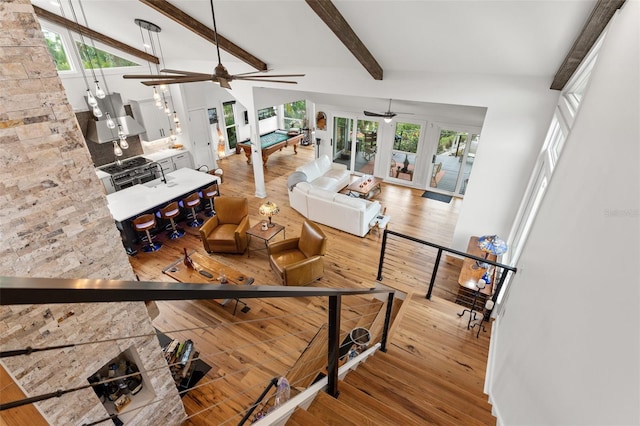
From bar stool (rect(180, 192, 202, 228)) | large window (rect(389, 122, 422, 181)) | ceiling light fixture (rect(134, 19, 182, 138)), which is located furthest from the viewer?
large window (rect(389, 122, 422, 181))

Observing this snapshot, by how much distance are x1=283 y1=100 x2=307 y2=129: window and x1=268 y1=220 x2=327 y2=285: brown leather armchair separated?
8.79 m

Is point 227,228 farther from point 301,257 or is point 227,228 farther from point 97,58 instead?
point 97,58

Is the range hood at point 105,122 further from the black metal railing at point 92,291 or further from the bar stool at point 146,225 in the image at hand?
the black metal railing at point 92,291

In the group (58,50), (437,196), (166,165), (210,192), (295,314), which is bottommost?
(295,314)

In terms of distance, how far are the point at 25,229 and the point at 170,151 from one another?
7.86 m

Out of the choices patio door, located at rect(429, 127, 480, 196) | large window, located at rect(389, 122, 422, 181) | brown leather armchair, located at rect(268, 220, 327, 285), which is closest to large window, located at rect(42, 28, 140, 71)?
brown leather armchair, located at rect(268, 220, 327, 285)

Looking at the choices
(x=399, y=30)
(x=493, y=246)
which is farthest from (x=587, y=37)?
(x=493, y=246)

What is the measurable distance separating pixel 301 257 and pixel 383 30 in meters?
3.77

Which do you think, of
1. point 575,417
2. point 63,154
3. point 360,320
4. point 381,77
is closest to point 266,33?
point 381,77

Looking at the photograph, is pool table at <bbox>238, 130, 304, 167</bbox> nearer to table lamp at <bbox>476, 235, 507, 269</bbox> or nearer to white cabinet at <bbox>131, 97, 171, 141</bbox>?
white cabinet at <bbox>131, 97, 171, 141</bbox>

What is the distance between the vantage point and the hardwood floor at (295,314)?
3522 mm

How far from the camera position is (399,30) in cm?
392

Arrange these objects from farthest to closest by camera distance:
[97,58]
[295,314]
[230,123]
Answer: [230,123] → [97,58] → [295,314]

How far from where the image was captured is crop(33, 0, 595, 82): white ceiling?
10.3 feet
